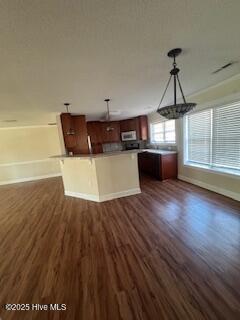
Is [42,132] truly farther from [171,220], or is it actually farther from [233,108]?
[233,108]

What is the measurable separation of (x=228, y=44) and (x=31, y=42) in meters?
2.06

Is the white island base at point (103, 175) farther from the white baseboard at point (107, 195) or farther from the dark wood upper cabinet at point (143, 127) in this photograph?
the dark wood upper cabinet at point (143, 127)

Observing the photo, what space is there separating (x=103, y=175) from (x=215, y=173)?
8.49 ft

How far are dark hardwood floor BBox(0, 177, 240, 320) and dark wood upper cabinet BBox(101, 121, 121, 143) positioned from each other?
13.8ft

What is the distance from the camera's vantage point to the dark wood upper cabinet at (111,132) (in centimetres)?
686

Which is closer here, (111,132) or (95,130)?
(95,130)

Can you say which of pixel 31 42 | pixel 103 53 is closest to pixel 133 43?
pixel 103 53

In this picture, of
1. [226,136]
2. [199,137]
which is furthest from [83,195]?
[226,136]

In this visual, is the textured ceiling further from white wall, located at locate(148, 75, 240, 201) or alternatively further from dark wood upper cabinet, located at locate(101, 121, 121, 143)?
dark wood upper cabinet, located at locate(101, 121, 121, 143)

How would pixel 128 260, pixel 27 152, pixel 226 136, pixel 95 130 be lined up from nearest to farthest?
pixel 128 260 → pixel 226 136 → pixel 27 152 → pixel 95 130

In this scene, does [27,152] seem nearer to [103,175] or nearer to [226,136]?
[103,175]

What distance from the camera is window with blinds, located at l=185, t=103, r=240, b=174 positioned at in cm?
293

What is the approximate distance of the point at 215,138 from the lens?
10.9ft

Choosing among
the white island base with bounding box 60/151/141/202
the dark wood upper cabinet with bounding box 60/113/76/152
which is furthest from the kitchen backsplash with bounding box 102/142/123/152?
the white island base with bounding box 60/151/141/202
